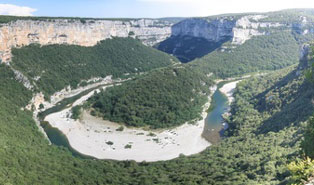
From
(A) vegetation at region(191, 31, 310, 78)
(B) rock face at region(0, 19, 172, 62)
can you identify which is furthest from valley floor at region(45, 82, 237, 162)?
(A) vegetation at region(191, 31, 310, 78)

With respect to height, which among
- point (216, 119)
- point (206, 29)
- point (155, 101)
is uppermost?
point (206, 29)

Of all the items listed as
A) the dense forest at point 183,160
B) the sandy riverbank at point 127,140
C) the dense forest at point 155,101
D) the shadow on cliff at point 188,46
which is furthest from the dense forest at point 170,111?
the shadow on cliff at point 188,46

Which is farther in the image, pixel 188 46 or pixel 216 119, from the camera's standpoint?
pixel 188 46

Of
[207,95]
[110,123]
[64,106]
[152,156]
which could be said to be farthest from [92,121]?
[207,95]

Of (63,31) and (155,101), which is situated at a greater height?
(63,31)

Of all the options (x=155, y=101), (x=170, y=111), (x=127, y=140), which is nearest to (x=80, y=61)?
(x=155, y=101)

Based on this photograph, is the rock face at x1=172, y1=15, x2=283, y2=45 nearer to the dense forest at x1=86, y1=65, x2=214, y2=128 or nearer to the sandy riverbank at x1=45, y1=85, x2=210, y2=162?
the dense forest at x1=86, y1=65, x2=214, y2=128

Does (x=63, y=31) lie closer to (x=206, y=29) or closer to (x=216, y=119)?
(x=216, y=119)
